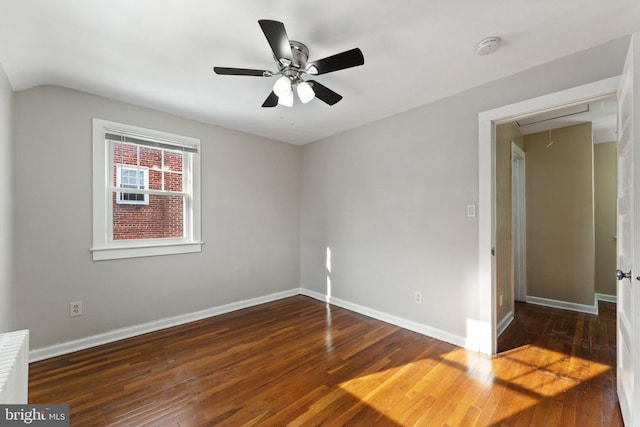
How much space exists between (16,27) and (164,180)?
5.77 feet

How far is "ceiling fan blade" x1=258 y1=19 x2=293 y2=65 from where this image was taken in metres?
1.42

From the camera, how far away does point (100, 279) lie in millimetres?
2768

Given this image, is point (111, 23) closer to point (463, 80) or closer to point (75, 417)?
point (75, 417)

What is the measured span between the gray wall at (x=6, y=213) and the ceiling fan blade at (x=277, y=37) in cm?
196

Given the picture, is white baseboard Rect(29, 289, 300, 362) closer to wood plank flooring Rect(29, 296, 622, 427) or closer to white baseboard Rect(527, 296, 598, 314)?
wood plank flooring Rect(29, 296, 622, 427)

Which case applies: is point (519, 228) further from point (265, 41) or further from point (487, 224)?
point (265, 41)

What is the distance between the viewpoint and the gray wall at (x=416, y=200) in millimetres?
2457

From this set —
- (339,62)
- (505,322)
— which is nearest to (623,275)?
(505,322)

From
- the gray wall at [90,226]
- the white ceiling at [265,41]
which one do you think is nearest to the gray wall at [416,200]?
the white ceiling at [265,41]

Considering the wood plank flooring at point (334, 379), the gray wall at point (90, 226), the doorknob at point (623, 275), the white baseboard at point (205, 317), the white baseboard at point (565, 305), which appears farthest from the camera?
the white baseboard at point (565, 305)

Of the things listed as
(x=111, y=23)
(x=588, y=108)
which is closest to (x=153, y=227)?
(x=111, y=23)

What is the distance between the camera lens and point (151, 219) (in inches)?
126

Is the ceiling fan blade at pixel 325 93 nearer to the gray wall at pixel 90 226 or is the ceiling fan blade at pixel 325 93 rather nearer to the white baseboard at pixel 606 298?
the gray wall at pixel 90 226

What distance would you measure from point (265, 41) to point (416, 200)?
2116mm
